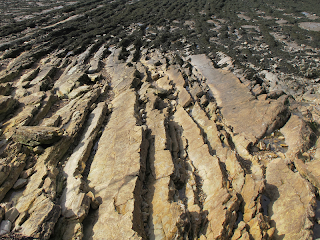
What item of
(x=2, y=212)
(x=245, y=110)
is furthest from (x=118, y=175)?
(x=245, y=110)

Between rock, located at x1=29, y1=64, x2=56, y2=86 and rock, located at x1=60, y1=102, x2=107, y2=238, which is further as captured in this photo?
rock, located at x1=29, y1=64, x2=56, y2=86

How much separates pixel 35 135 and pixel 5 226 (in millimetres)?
3821

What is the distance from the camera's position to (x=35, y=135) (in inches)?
357

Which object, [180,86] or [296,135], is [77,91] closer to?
[180,86]

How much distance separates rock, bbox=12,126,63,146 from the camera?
909 centimetres

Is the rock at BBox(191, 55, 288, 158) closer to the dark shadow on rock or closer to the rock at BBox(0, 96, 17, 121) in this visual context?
the dark shadow on rock

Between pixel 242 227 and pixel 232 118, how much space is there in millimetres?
6503

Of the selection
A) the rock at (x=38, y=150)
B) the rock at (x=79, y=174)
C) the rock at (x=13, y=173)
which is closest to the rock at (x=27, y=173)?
the rock at (x=13, y=173)

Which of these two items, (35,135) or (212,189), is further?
(35,135)

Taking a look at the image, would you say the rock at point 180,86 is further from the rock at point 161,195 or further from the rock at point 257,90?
the rock at point 257,90

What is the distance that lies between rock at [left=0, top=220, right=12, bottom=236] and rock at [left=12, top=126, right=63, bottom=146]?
11.6 feet

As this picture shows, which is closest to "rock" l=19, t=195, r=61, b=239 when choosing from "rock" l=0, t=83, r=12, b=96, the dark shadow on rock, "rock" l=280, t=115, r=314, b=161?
the dark shadow on rock

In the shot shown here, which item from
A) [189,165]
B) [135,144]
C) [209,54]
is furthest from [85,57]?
[189,165]

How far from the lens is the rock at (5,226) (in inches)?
236
